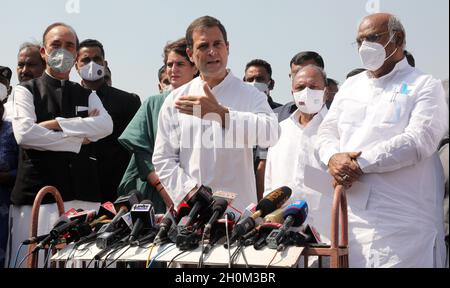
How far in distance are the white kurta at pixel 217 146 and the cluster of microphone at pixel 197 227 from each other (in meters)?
0.72

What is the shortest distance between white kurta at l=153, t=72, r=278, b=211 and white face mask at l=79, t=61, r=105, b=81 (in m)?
2.09

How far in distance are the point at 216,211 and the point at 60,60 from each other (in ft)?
9.10

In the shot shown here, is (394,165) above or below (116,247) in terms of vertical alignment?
above

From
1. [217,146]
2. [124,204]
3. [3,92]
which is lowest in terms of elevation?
[124,204]

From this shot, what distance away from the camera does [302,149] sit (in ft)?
19.8

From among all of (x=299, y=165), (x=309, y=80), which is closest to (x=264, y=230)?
(x=299, y=165)

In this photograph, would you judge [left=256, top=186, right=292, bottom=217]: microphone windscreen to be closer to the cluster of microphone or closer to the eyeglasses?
the cluster of microphone

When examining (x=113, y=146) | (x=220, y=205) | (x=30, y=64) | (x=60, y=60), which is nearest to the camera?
(x=220, y=205)

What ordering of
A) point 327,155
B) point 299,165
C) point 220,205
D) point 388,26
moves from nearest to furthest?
1. point 220,205
2. point 327,155
3. point 388,26
4. point 299,165

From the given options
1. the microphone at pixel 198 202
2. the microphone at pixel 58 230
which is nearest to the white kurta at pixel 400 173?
the microphone at pixel 198 202

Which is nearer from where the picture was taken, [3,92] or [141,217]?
[141,217]

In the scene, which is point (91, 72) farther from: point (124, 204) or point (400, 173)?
point (400, 173)
